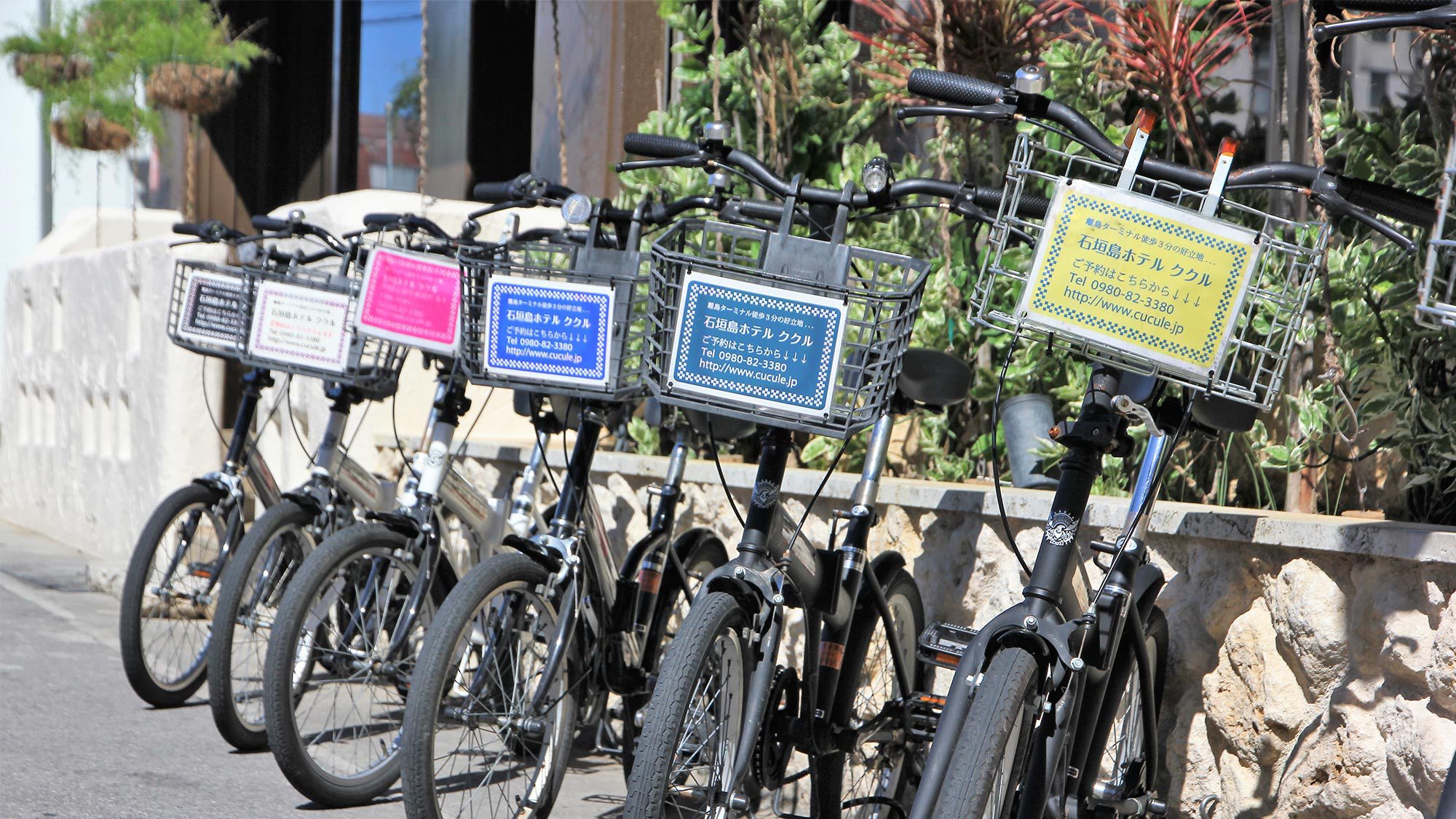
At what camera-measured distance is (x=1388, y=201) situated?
2359mm

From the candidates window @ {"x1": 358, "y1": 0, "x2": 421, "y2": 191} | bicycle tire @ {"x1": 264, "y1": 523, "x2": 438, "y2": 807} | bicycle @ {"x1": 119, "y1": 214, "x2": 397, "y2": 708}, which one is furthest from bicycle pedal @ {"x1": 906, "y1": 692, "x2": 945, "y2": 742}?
window @ {"x1": 358, "y1": 0, "x2": 421, "y2": 191}

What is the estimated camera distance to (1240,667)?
10.3 ft

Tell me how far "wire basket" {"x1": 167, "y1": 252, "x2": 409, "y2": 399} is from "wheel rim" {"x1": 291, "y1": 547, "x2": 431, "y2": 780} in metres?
0.74

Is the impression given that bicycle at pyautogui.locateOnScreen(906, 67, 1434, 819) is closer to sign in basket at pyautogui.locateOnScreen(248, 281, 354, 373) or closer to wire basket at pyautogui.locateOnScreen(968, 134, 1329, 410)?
wire basket at pyautogui.locateOnScreen(968, 134, 1329, 410)

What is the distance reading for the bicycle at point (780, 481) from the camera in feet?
9.11

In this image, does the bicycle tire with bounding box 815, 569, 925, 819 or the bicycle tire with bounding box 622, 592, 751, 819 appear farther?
the bicycle tire with bounding box 815, 569, 925, 819

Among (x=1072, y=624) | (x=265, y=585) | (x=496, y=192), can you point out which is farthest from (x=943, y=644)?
(x=265, y=585)

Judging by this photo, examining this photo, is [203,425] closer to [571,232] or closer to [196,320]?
[196,320]

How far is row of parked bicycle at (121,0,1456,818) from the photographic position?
2.40 m

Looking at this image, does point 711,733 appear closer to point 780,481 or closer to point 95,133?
point 780,481

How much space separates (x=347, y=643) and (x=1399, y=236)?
9.72 ft

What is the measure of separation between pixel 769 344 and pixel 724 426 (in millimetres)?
525

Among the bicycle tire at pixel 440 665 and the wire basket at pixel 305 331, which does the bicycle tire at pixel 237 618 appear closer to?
the wire basket at pixel 305 331

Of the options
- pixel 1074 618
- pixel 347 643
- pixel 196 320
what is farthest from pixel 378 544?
pixel 1074 618
